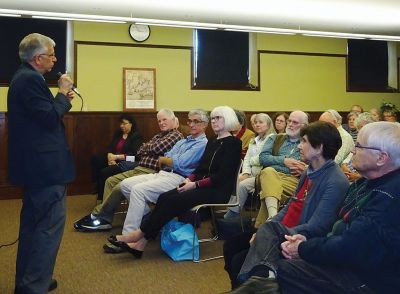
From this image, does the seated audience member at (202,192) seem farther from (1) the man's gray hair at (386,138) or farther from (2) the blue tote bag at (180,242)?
(1) the man's gray hair at (386,138)

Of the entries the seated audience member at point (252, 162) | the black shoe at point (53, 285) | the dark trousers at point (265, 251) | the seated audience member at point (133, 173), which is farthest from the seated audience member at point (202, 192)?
the dark trousers at point (265, 251)

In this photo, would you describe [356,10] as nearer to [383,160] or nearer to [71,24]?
[71,24]

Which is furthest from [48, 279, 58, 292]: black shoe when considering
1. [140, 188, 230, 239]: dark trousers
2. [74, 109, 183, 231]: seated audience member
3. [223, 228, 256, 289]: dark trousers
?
[74, 109, 183, 231]: seated audience member

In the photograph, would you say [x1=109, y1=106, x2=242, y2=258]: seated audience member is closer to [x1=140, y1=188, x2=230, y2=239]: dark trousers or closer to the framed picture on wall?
[x1=140, y1=188, x2=230, y2=239]: dark trousers

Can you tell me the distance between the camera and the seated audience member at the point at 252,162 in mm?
4168

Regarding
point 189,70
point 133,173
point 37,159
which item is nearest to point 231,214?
point 133,173

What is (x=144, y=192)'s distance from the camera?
3.74 meters

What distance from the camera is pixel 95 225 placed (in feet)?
14.4

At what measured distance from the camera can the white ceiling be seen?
5.55 meters

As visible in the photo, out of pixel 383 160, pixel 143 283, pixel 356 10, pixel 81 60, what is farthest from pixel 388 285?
pixel 81 60

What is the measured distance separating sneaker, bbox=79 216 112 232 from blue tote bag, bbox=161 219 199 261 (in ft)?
3.46

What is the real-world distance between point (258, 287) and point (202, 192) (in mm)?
1834

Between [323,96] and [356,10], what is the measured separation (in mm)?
2146

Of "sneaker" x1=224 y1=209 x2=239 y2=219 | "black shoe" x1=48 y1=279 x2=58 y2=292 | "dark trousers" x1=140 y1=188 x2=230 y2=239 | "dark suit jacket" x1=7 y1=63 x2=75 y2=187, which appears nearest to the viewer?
"dark suit jacket" x1=7 y1=63 x2=75 y2=187
